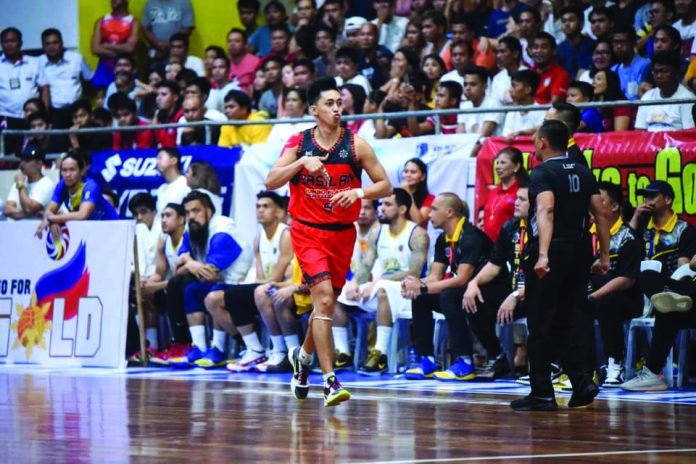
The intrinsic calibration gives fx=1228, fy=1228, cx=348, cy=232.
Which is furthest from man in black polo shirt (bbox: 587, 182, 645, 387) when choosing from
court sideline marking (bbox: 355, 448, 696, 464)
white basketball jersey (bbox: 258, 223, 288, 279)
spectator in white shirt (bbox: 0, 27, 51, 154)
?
spectator in white shirt (bbox: 0, 27, 51, 154)

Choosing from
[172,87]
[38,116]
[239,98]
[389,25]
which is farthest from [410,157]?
[38,116]

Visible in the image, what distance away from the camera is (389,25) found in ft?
55.2

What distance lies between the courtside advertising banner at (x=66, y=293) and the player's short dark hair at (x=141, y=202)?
1.42 m

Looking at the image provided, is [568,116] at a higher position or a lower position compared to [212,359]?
higher

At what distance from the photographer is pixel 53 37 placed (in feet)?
60.2

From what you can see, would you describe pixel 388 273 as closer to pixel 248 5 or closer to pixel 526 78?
pixel 526 78

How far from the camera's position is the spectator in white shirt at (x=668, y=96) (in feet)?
39.5

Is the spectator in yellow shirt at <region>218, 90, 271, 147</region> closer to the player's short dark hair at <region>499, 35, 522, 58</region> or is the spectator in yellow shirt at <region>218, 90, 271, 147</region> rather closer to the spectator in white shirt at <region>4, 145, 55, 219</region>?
the spectator in white shirt at <region>4, 145, 55, 219</region>

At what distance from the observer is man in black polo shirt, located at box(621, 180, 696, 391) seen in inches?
404

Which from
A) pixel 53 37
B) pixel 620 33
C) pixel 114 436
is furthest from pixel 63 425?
pixel 53 37

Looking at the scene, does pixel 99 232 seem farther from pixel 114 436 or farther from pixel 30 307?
pixel 114 436

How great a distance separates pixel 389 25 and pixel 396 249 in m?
5.16

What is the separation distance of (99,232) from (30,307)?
1.20m

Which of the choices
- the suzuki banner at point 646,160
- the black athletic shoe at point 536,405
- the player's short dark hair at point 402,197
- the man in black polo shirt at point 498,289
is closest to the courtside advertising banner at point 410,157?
the player's short dark hair at point 402,197
